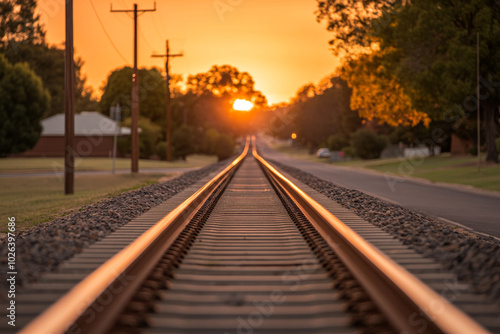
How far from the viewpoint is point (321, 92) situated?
4107 inches

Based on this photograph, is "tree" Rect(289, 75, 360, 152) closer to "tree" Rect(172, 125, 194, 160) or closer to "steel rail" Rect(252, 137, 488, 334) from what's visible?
"tree" Rect(172, 125, 194, 160)

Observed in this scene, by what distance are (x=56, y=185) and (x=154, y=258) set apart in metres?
23.4

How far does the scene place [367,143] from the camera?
6381 centimetres

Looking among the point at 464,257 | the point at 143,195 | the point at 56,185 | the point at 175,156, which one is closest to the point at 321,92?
the point at 175,156

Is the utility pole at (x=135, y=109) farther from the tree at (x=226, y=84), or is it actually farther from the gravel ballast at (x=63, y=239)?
the tree at (x=226, y=84)

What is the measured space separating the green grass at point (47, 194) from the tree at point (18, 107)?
18.1 meters

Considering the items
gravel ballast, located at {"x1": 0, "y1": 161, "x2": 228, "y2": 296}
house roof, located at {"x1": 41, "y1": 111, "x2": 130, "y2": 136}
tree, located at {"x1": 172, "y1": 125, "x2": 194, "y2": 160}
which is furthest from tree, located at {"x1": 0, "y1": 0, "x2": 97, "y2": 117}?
gravel ballast, located at {"x1": 0, "y1": 161, "x2": 228, "y2": 296}

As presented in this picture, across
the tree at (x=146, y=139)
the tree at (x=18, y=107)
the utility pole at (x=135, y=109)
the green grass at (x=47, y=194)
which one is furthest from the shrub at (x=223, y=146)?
the green grass at (x=47, y=194)

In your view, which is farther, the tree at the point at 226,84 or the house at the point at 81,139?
the tree at the point at 226,84

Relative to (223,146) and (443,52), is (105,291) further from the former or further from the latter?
(223,146)

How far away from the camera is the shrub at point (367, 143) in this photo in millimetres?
63688

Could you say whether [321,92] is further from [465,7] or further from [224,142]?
[465,7]

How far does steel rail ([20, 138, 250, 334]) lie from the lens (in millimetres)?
4016

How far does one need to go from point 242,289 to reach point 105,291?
135 cm
